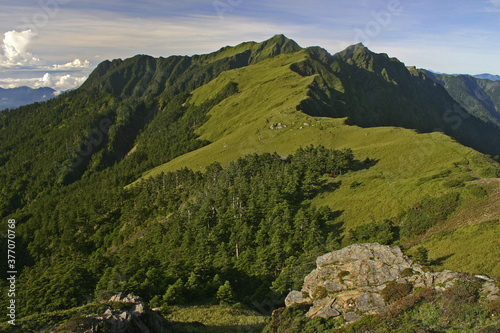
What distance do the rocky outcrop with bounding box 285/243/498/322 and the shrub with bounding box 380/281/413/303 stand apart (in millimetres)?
459

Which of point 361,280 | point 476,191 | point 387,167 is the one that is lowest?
point 361,280

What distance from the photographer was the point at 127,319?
2867 centimetres

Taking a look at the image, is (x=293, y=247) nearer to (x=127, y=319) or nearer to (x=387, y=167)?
(x=387, y=167)

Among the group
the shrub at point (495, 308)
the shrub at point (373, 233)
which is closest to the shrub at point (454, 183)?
the shrub at point (373, 233)

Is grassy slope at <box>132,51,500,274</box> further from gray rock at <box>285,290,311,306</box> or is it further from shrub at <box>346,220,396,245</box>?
gray rock at <box>285,290,311,306</box>

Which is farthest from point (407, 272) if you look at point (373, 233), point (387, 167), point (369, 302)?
point (387, 167)

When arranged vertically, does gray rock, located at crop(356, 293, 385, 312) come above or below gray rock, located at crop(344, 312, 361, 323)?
above

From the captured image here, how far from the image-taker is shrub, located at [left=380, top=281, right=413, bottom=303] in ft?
107

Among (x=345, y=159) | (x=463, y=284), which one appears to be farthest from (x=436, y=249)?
(x=345, y=159)

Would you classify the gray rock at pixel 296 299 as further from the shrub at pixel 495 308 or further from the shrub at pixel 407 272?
the shrub at pixel 495 308

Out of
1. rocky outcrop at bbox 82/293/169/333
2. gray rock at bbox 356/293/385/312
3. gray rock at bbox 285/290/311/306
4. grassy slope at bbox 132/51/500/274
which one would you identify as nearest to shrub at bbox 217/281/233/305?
gray rock at bbox 285/290/311/306

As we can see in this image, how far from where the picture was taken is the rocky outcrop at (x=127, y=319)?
27.0 m

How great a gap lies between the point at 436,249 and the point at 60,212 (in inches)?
6474

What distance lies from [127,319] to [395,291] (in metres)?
28.8
